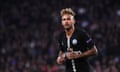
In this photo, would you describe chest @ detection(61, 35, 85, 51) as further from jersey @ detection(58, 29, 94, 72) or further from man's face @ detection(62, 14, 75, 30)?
man's face @ detection(62, 14, 75, 30)

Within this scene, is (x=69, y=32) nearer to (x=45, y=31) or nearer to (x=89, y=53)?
(x=89, y=53)

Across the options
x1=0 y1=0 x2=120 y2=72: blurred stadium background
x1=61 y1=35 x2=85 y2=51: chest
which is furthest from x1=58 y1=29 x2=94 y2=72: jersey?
x1=0 y1=0 x2=120 y2=72: blurred stadium background

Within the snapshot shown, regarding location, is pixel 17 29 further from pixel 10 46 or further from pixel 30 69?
pixel 30 69

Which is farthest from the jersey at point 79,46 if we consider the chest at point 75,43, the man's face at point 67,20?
the man's face at point 67,20

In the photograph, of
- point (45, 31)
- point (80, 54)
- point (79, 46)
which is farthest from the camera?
point (45, 31)

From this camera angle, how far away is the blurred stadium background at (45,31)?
14.0 meters

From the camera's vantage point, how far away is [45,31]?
16.7 m

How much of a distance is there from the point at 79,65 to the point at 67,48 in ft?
0.92

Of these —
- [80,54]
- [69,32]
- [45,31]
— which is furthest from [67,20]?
[45,31]

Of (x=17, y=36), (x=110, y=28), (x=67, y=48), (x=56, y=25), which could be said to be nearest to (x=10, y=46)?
(x=17, y=36)

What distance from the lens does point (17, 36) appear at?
16.8m

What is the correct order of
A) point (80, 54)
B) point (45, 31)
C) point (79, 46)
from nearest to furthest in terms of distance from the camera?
point (80, 54) → point (79, 46) → point (45, 31)

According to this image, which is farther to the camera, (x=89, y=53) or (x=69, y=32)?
(x=69, y=32)

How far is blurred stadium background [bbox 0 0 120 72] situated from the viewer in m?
14.0
